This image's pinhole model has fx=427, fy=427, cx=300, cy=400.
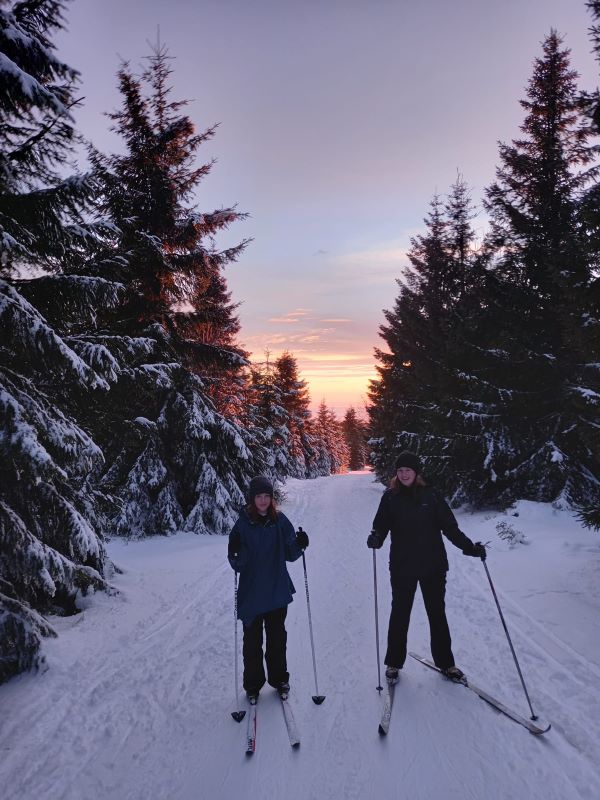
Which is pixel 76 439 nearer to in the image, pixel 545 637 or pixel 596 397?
pixel 545 637

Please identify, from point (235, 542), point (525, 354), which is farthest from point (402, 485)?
point (525, 354)

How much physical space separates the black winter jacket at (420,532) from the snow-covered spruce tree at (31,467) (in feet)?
12.7

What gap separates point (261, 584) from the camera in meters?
4.66

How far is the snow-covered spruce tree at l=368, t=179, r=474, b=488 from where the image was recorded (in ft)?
47.5

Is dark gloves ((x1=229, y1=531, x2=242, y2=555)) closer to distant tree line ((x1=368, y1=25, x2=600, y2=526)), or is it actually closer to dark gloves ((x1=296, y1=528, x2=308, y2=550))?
dark gloves ((x1=296, y1=528, x2=308, y2=550))

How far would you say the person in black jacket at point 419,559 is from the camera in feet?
15.8

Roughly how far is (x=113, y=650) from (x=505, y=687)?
5.00m

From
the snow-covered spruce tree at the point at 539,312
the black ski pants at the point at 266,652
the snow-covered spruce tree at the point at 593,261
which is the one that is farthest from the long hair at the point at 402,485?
the snow-covered spruce tree at the point at 539,312

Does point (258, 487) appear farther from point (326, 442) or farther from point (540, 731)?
point (326, 442)

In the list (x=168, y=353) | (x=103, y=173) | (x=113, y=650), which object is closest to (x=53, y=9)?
(x=103, y=173)

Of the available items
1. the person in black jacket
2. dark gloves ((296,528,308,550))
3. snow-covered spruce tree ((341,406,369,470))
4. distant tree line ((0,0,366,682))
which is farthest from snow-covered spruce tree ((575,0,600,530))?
snow-covered spruce tree ((341,406,369,470))

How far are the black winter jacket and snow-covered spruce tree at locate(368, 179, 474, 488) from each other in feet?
30.9

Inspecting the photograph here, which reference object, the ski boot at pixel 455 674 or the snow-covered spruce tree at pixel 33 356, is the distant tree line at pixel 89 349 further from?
the ski boot at pixel 455 674

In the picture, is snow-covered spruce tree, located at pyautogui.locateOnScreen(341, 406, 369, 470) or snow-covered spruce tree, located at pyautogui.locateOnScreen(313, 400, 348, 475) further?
snow-covered spruce tree, located at pyautogui.locateOnScreen(341, 406, 369, 470)
